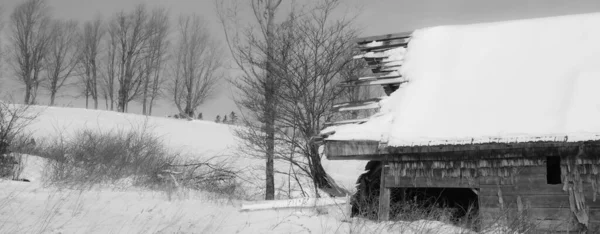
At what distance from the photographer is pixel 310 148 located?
1567cm

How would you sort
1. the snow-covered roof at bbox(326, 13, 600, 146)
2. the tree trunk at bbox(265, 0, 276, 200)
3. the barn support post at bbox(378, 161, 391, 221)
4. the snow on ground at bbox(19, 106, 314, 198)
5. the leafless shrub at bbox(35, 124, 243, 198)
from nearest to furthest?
the snow-covered roof at bbox(326, 13, 600, 146)
the barn support post at bbox(378, 161, 391, 221)
the leafless shrub at bbox(35, 124, 243, 198)
the tree trunk at bbox(265, 0, 276, 200)
the snow on ground at bbox(19, 106, 314, 198)

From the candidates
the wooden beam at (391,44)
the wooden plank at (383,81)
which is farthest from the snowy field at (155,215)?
the wooden beam at (391,44)

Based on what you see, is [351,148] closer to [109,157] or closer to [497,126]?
[497,126]

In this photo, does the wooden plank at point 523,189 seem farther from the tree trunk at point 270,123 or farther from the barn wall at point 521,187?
the tree trunk at point 270,123

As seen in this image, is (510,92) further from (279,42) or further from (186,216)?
(279,42)

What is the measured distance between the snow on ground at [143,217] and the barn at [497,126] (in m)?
1.18

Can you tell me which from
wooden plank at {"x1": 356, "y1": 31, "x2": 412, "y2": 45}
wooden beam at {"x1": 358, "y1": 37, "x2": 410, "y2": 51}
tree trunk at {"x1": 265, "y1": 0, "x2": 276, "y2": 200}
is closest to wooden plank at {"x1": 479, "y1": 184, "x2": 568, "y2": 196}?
wooden beam at {"x1": 358, "y1": 37, "x2": 410, "y2": 51}

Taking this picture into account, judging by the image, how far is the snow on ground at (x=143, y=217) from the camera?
627cm

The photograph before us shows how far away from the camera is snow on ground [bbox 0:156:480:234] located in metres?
6.27

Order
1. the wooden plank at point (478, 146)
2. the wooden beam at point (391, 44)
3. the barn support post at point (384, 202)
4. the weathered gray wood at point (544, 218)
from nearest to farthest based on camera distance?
the wooden plank at point (478, 146)
the weathered gray wood at point (544, 218)
the barn support post at point (384, 202)
the wooden beam at point (391, 44)

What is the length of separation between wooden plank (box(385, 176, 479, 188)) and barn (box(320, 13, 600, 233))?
0.06ft

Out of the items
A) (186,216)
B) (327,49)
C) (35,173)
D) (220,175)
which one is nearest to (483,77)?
(186,216)

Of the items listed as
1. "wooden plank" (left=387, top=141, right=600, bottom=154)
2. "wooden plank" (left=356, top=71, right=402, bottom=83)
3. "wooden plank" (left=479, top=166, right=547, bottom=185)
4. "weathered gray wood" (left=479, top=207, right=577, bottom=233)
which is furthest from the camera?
"wooden plank" (left=356, top=71, right=402, bottom=83)

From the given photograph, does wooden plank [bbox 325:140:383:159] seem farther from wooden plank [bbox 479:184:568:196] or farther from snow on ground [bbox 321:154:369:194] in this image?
snow on ground [bbox 321:154:369:194]
